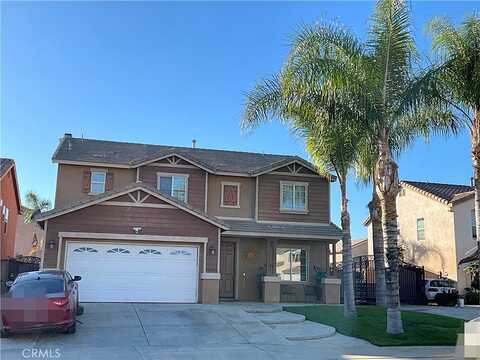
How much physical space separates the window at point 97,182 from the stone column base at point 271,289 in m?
8.24

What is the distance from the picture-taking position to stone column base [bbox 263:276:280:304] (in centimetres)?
2250

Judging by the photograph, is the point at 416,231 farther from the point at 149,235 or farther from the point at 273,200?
the point at 149,235

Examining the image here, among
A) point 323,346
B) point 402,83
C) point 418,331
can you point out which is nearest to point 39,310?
point 323,346

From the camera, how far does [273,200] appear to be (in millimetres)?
24812

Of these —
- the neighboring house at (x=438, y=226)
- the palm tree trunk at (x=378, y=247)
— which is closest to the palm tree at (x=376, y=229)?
the palm tree trunk at (x=378, y=247)

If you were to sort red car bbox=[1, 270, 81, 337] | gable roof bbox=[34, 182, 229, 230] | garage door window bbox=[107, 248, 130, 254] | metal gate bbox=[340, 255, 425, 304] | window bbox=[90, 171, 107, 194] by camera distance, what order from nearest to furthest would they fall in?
1. red car bbox=[1, 270, 81, 337]
2. gable roof bbox=[34, 182, 229, 230]
3. garage door window bbox=[107, 248, 130, 254]
4. window bbox=[90, 171, 107, 194]
5. metal gate bbox=[340, 255, 425, 304]

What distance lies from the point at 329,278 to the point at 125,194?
9.76 m

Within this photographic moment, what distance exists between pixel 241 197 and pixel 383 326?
10720 mm

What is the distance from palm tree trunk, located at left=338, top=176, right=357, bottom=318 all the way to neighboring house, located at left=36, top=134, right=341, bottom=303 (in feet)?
16.5

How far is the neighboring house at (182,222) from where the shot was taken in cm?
1947

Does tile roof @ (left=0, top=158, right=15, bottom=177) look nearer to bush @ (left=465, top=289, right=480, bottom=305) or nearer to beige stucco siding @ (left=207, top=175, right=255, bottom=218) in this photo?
beige stucco siding @ (left=207, top=175, right=255, bottom=218)

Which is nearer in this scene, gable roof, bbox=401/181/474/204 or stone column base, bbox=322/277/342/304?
stone column base, bbox=322/277/342/304

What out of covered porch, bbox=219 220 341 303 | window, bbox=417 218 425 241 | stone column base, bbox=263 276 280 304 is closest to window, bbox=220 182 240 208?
covered porch, bbox=219 220 341 303

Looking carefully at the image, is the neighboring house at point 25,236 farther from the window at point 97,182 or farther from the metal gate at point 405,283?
the metal gate at point 405,283
